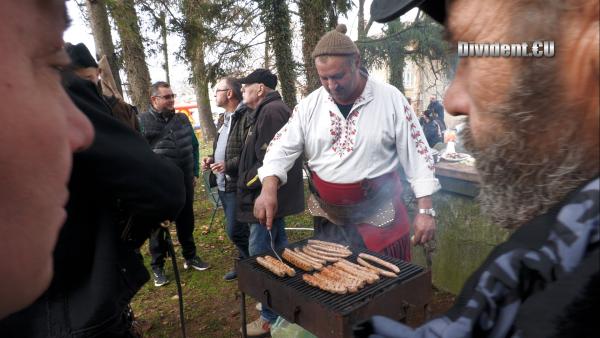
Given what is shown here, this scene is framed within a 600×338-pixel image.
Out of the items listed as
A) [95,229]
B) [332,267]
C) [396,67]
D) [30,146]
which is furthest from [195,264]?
[396,67]

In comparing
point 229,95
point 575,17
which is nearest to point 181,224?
point 229,95

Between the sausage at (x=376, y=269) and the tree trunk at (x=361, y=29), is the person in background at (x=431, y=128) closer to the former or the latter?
the tree trunk at (x=361, y=29)

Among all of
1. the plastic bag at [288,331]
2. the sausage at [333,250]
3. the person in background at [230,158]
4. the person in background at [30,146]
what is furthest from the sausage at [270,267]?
the person in background at [30,146]

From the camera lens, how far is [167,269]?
5.59 metres

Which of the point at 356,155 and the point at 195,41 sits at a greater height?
the point at 195,41

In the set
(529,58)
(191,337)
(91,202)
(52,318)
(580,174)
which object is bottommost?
(191,337)

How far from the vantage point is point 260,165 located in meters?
4.14

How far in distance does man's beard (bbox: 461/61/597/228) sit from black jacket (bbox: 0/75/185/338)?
1.36 metres

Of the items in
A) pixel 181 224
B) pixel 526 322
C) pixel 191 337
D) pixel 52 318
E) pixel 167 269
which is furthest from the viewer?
pixel 167 269

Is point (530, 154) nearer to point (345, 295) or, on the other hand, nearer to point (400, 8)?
point (400, 8)

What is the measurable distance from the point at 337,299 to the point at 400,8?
6.06ft

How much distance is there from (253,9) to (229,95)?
121 inches

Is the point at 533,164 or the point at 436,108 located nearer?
the point at 533,164

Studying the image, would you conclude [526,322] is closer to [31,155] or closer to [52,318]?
[31,155]
